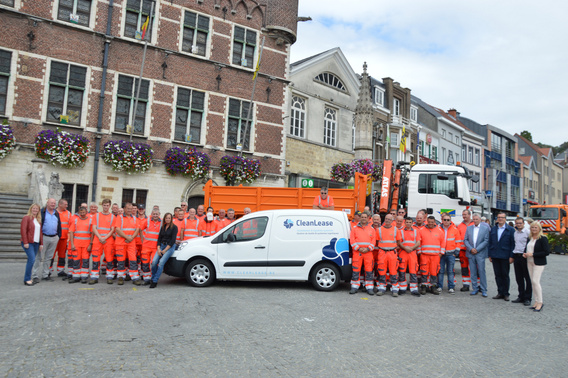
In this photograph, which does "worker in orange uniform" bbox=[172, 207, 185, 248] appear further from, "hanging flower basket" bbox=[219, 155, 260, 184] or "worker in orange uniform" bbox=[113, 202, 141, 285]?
"hanging flower basket" bbox=[219, 155, 260, 184]

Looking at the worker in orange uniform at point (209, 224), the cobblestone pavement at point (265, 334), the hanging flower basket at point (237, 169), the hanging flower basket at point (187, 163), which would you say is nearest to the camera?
the cobblestone pavement at point (265, 334)

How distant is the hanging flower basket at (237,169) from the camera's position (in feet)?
64.3

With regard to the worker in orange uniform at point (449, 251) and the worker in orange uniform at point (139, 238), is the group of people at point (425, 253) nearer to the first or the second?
the worker in orange uniform at point (449, 251)

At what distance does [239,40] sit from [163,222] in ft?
45.6

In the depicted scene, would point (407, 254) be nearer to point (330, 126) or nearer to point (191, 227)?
point (191, 227)

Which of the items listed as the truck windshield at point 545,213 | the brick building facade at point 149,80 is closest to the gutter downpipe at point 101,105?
the brick building facade at point 149,80

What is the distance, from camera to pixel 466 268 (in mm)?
10109

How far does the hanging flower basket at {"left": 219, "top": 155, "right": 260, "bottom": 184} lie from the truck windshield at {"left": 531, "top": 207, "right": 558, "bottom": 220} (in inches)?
838

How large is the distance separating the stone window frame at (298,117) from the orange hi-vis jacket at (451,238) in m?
15.1

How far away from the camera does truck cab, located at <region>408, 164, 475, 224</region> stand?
13227mm

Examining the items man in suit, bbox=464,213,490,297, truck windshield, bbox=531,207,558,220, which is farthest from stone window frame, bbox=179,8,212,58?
truck windshield, bbox=531,207,558,220

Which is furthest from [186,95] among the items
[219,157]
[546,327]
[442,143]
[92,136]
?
[442,143]

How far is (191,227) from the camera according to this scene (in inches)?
412

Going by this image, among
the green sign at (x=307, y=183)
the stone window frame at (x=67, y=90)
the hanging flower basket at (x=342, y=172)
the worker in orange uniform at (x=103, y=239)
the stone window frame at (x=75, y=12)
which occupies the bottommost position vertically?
the worker in orange uniform at (x=103, y=239)
